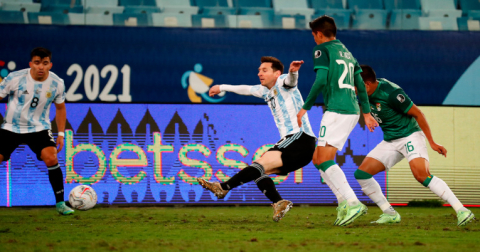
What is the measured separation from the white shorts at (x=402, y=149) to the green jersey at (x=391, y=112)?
0.19ft

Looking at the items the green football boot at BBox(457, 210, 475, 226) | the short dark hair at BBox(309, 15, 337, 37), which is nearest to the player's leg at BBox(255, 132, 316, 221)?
the short dark hair at BBox(309, 15, 337, 37)

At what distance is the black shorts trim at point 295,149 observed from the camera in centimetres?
572

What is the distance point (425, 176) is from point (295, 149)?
4.37ft

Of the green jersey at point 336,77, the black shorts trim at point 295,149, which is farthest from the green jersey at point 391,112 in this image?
the black shorts trim at point 295,149

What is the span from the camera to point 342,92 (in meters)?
5.23

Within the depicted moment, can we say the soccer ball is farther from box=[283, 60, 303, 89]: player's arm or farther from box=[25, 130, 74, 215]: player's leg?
box=[283, 60, 303, 89]: player's arm

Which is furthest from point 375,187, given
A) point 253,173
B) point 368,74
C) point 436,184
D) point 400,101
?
point 253,173

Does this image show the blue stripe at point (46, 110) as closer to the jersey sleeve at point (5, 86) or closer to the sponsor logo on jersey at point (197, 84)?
the jersey sleeve at point (5, 86)

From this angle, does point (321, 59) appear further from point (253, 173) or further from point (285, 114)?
point (253, 173)

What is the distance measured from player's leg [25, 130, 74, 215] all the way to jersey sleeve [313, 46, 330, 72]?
3.41 m

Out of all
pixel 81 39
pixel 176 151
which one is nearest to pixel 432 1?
pixel 176 151

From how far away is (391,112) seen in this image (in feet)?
19.4

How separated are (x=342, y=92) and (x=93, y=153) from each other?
5.03m

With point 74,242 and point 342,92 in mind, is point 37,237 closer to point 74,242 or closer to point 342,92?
point 74,242
